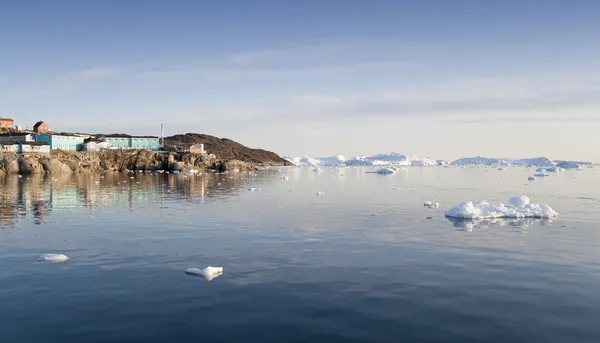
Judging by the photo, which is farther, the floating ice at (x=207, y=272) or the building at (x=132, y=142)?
the building at (x=132, y=142)

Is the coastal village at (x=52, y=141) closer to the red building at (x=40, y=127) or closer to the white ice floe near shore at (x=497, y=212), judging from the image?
the red building at (x=40, y=127)

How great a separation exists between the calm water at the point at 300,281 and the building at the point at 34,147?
4024 inches

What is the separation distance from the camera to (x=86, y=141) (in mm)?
140500

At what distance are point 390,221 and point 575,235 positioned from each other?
11475mm

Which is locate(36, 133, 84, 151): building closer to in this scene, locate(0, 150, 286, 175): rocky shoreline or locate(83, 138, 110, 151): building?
locate(83, 138, 110, 151): building

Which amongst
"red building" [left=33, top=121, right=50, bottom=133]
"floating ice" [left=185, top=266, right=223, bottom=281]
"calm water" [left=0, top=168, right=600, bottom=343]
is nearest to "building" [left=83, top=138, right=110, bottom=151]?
"red building" [left=33, top=121, right=50, bottom=133]

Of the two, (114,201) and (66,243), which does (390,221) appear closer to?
(66,243)

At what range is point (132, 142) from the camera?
159000 millimetres

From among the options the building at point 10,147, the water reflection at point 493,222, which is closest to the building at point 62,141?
the building at point 10,147

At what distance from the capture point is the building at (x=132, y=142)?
152625mm

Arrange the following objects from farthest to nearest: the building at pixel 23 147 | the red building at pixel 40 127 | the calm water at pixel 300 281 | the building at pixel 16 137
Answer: the red building at pixel 40 127 → the building at pixel 16 137 → the building at pixel 23 147 → the calm water at pixel 300 281

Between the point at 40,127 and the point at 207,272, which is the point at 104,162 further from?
the point at 207,272

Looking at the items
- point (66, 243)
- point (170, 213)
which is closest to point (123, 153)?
point (170, 213)

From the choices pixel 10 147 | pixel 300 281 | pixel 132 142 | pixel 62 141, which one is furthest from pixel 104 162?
pixel 300 281
